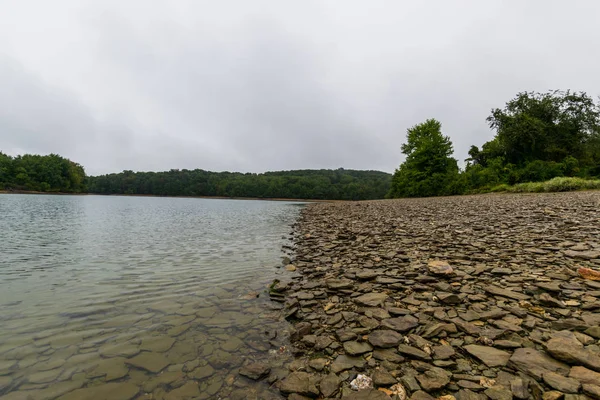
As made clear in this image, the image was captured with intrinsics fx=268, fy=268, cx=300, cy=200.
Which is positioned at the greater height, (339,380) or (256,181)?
(256,181)

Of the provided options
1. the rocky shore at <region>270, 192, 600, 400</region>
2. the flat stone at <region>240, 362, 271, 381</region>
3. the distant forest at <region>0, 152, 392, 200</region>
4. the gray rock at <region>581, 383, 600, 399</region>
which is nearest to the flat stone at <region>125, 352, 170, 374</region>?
the flat stone at <region>240, 362, 271, 381</region>

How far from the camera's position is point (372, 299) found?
212 inches

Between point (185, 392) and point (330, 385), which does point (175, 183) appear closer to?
point (185, 392)

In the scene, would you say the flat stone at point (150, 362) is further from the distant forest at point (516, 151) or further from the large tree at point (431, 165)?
the large tree at point (431, 165)

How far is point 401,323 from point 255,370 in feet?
7.71

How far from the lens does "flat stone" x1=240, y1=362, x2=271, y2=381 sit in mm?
3650

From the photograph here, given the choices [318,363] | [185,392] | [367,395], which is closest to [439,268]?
[318,363]

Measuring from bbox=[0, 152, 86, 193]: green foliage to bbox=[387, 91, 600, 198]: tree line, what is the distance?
151 meters

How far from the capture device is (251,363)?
3.97m

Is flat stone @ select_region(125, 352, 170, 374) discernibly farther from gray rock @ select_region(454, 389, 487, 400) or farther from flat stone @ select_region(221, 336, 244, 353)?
gray rock @ select_region(454, 389, 487, 400)

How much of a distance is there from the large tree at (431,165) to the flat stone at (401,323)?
4634 centimetres

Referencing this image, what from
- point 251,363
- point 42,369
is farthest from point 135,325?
point 251,363

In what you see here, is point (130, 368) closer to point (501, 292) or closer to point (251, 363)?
point (251, 363)

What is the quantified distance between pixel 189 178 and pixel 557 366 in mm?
183347
